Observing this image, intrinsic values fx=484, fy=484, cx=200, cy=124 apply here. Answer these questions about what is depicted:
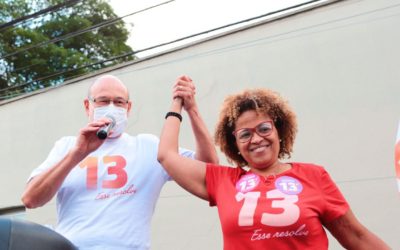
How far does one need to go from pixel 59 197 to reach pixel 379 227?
3.18m

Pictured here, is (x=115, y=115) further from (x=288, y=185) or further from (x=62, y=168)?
(x=288, y=185)

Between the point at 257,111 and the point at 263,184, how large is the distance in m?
0.31

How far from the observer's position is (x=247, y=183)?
1896mm

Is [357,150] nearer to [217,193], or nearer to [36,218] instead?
[217,193]

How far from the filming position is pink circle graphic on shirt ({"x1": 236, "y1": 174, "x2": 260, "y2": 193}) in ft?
6.13

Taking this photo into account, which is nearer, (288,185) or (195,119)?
(288,185)

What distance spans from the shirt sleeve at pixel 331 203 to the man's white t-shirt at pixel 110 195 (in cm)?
69

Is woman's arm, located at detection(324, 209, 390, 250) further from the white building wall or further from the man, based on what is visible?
the white building wall

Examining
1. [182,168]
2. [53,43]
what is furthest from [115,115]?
[53,43]

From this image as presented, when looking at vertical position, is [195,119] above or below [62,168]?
above

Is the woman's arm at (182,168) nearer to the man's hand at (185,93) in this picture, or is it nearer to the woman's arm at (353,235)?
the man's hand at (185,93)

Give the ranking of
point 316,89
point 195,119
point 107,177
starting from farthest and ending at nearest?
1. point 316,89
2. point 195,119
3. point 107,177

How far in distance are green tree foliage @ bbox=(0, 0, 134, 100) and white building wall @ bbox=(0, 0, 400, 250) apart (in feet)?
35.1

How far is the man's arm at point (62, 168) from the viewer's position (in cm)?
192
